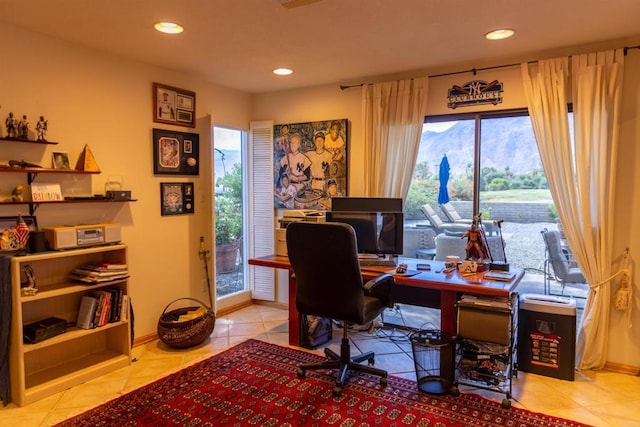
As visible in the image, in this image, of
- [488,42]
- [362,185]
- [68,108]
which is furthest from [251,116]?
[488,42]

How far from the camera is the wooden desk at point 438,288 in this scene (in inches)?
105

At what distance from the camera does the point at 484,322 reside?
265 cm

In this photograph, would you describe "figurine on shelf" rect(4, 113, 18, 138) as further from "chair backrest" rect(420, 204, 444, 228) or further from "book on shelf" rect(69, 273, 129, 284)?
"chair backrest" rect(420, 204, 444, 228)

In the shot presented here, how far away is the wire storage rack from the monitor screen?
725 mm

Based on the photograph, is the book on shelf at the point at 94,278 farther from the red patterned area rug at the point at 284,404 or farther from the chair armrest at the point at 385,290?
the chair armrest at the point at 385,290

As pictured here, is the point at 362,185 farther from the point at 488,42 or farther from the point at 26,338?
the point at 26,338

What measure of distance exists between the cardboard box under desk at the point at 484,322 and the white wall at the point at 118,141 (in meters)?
2.53

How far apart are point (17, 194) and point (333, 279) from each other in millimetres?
2102

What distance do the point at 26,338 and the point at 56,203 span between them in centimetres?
90

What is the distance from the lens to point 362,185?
13.4ft

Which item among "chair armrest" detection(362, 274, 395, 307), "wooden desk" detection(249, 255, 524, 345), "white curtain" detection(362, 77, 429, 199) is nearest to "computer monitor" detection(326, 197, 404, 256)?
"wooden desk" detection(249, 255, 524, 345)

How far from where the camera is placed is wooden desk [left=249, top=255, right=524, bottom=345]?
8.77 ft

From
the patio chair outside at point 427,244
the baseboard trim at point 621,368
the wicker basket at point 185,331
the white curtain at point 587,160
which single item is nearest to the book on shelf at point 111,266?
the wicker basket at point 185,331

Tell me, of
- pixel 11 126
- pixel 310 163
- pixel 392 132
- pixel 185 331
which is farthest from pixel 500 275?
pixel 11 126
